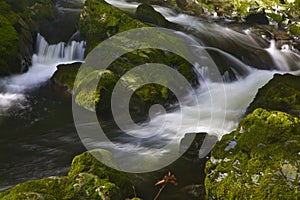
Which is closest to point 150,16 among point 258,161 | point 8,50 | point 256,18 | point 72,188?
point 8,50

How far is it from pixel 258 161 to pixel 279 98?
439 cm

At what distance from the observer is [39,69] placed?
11859mm

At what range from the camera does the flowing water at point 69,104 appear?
7.20 metres

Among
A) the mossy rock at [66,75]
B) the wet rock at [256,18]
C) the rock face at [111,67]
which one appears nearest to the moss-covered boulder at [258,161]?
the rock face at [111,67]

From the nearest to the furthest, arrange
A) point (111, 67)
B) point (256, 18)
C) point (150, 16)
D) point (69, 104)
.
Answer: point (69, 104)
point (111, 67)
point (150, 16)
point (256, 18)

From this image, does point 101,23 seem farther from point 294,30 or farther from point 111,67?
point 294,30

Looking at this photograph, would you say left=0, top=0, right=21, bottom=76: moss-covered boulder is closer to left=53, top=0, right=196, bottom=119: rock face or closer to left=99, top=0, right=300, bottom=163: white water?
left=53, top=0, right=196, bottom=119: rock face

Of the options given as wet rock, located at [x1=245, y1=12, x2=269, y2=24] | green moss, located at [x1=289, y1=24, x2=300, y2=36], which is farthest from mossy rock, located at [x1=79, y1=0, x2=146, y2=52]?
green moss, located at [x1=289, y1=24, x2=300, y2=36]

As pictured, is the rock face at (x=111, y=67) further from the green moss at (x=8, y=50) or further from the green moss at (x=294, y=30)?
the green moss at (x=294, y=30)

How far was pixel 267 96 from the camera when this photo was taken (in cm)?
908

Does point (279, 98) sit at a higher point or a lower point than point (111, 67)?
lower

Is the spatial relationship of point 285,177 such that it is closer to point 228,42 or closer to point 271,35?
point 228,42

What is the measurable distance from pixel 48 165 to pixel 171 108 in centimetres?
404

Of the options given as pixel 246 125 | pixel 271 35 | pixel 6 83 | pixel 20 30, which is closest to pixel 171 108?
pixel 246 125
